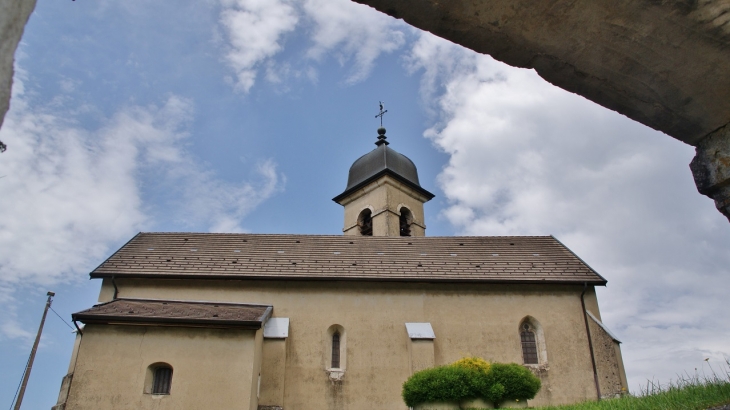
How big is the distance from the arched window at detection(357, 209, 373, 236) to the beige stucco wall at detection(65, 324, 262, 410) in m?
13.6

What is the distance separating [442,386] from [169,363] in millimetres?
6973

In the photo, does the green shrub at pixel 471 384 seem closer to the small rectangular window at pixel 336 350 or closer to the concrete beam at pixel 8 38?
the small rectangular window at pixel 336 350

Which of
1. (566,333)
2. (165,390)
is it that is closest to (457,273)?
(566,333)

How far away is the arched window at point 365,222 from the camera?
86.4ft

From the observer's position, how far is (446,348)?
51.2ft

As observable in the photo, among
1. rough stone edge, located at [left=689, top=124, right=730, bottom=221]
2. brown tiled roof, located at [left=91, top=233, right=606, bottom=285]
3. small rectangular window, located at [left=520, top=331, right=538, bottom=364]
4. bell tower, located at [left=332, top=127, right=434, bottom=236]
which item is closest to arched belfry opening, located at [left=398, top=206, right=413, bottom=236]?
bell tower, located at [left=332, top=127, right=434, bottom=236]

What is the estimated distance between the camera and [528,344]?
52.6ft

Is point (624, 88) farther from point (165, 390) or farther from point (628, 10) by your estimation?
point (165, 390)

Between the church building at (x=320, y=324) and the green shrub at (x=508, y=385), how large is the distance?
3.16m

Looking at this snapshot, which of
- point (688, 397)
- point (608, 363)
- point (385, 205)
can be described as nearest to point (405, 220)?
point (385, 205)

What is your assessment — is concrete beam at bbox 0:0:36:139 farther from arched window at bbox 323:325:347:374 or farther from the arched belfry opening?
the arched belfry opening

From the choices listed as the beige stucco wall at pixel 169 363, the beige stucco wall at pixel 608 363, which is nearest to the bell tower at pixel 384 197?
the beige stucco wall at pixel 608 363

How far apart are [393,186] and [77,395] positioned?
1731 centimetres

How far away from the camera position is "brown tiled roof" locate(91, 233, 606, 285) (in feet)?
53.9
